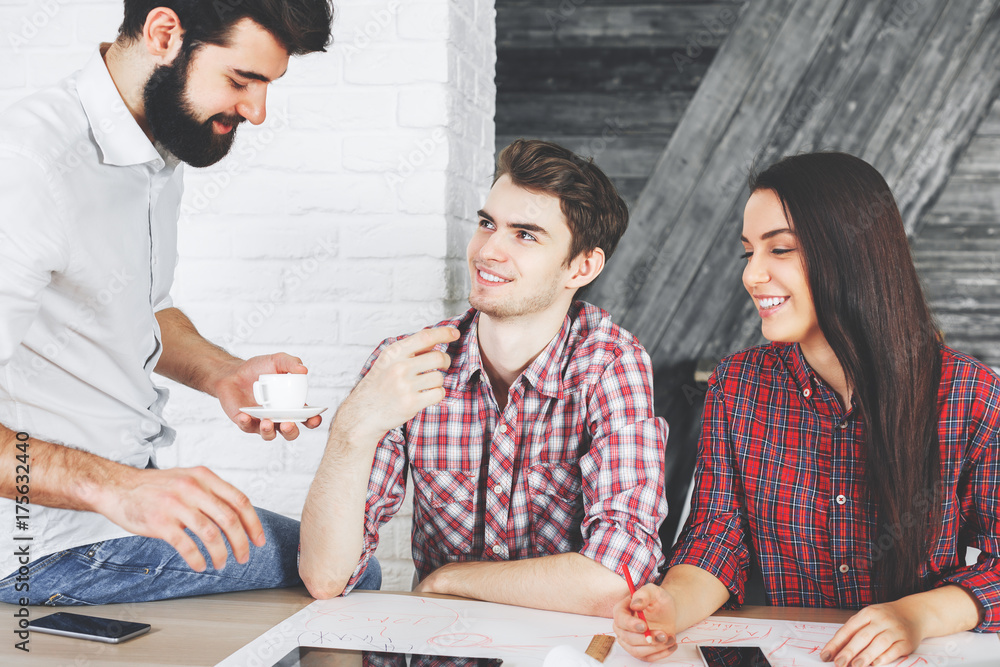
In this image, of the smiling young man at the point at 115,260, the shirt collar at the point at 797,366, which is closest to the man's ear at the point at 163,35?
the smiling young man at the point at 115,260

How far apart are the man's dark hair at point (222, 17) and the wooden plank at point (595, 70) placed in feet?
5.30

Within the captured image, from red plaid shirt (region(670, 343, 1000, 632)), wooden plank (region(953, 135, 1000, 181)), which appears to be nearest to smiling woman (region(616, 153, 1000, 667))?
red plaid shirt (region(670, 343, 1000, 632))

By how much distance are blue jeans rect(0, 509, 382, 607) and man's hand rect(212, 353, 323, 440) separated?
242 millimetres

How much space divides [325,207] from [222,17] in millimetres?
509

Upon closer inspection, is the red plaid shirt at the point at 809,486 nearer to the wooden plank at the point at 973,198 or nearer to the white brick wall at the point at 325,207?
the white brick wall at the point at 325,207

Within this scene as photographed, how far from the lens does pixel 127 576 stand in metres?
1.26

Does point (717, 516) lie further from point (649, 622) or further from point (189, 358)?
point (189, 358)

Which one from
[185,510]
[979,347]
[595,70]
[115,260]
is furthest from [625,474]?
[979,347]

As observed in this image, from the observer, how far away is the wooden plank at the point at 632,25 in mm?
2787

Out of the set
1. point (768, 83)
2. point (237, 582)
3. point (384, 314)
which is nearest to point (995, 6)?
point (768, 83)

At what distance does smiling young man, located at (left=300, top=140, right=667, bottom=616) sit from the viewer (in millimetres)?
1248

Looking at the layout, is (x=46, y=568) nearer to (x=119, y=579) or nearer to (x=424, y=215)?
(x=119, y=579)

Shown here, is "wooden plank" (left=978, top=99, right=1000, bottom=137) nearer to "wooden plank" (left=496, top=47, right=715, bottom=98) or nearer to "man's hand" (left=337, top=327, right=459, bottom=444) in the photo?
"wooden plank" (left=496, top=47, right=715, bottom=98)

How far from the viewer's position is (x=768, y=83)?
2113mm
